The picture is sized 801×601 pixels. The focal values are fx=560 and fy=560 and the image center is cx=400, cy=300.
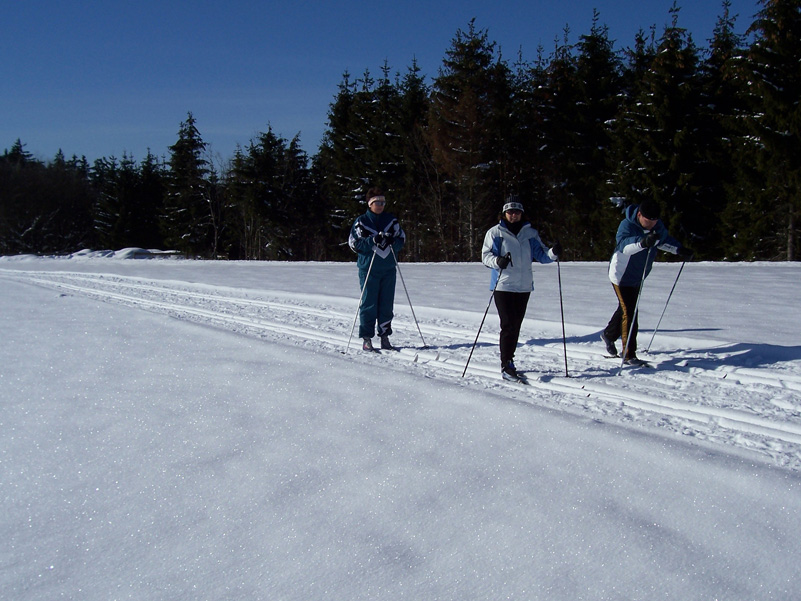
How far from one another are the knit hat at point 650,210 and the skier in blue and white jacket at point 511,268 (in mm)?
1111

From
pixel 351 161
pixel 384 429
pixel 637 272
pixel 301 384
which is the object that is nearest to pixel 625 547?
pixel 384 429

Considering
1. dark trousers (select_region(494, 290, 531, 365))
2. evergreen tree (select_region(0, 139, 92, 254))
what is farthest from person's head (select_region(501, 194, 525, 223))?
evergreen tree (select_region(0, 139, 92, 254))

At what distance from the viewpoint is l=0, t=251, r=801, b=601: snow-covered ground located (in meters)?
2.46

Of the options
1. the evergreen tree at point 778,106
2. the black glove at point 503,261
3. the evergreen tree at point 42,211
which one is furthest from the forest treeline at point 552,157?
the black glove at point 503,261

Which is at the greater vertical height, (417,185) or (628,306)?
(417,185)

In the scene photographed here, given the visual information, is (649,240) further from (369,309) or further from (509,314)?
(369,309)

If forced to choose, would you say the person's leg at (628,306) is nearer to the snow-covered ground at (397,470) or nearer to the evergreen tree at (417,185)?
the snow-covered ground at (397,470)

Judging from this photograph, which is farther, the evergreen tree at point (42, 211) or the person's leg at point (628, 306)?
the evergreen tree at point (42, 211)

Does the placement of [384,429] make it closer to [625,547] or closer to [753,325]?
[625,547]

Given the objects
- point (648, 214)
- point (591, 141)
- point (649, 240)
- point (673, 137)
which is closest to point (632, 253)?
point (649, 240)

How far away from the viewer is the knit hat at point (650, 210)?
5.61 metres

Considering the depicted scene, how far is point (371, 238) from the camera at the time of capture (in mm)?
6500

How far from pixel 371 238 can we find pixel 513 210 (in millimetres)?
1874

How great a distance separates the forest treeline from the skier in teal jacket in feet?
60.8
